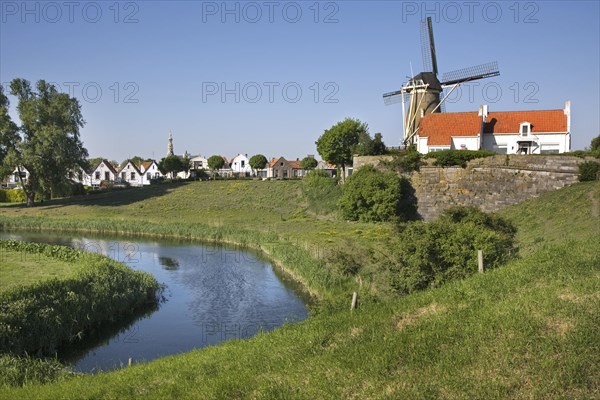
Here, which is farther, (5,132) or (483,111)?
(5,132)

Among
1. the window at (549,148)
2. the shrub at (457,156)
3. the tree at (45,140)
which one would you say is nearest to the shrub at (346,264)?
the shrub at (457,156)

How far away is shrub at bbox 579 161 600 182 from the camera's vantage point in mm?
32969

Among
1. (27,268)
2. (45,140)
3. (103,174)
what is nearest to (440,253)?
(27,268)

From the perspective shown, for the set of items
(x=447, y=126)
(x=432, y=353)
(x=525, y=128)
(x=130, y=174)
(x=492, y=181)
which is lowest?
(x=432, y=353)

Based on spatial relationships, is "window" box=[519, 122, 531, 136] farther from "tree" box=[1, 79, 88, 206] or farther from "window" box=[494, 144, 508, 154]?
"tree" box=[1, 79, 88, 206]

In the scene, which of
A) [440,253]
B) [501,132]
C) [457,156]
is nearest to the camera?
[440,253]

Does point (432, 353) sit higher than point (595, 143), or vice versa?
point (595, 143)

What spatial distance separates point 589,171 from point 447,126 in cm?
1140

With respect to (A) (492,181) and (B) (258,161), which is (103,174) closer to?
(B) (258,161)

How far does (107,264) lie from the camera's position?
22078mm

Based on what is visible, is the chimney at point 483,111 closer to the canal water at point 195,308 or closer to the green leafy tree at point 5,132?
the canal water at point 195,308

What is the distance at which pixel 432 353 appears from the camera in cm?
888

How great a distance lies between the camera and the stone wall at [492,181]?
1383 inches

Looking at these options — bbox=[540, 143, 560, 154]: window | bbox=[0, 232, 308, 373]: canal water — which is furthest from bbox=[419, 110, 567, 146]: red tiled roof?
bbox=[0, 232, 308, 373]: canal water
